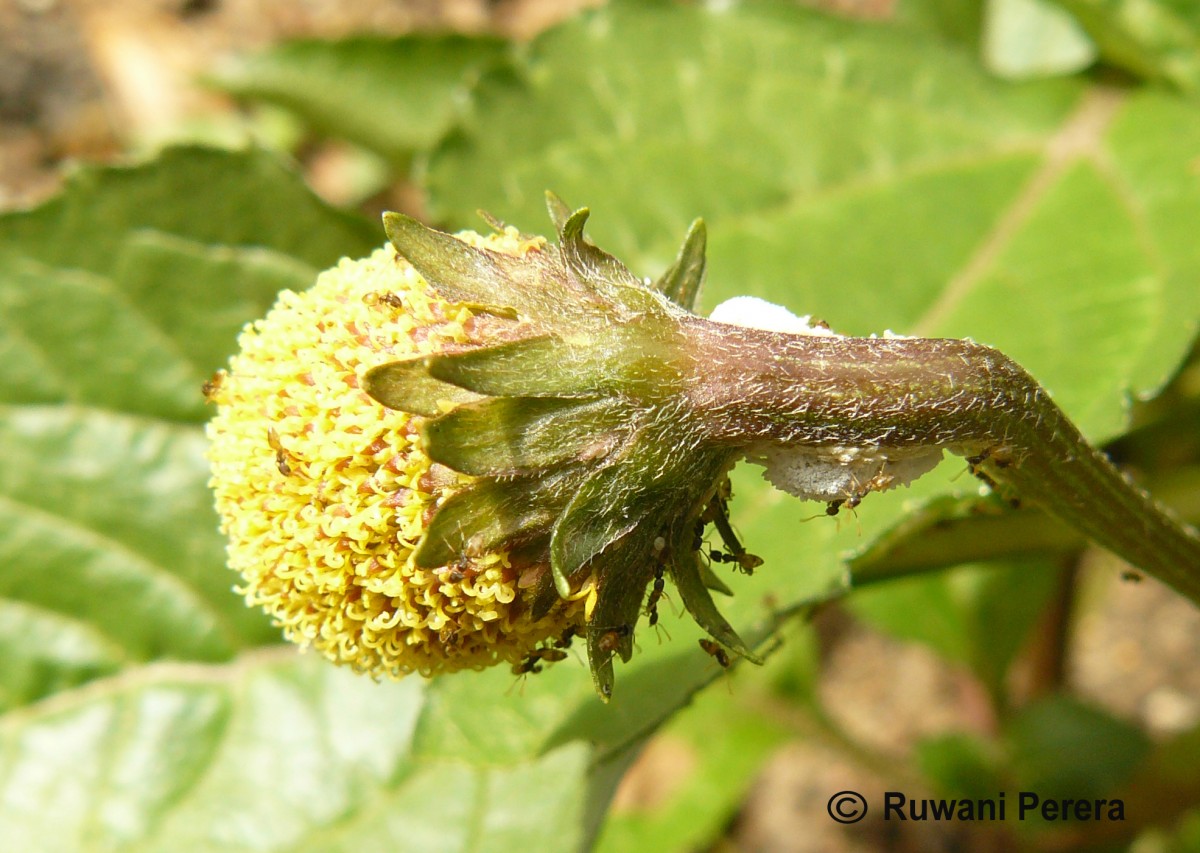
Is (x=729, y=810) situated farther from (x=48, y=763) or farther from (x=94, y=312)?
(x=94, y=312)

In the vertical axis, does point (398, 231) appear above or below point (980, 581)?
above

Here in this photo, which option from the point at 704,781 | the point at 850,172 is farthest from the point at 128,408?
the point at 704,781

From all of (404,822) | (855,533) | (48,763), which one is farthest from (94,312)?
(855,533)

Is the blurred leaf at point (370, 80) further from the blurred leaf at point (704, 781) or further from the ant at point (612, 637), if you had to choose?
the ant at point (612, 637)

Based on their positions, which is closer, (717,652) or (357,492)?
(357,492)

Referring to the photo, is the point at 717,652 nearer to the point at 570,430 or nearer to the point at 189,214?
the point at 570,430
